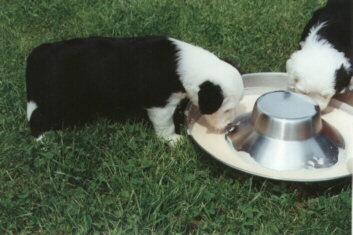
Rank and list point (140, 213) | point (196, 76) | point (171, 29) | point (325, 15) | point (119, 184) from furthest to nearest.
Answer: point (171, 29) < point (325, 15) < point (196, 76) < point (119, 184) < point (140, 213)

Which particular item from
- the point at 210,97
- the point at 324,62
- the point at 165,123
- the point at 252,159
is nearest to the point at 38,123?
the point at 165,123

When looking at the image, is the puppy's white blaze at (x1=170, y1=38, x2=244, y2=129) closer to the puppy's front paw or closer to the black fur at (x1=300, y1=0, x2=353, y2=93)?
the puppy's front paw

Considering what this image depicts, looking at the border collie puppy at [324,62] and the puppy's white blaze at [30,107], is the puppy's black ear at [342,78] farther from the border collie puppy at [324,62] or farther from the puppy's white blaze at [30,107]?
the puppy's white blaze at [30,107]

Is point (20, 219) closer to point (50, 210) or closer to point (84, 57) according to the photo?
point (50, 210)

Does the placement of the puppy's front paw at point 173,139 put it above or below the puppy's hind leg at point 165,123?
below

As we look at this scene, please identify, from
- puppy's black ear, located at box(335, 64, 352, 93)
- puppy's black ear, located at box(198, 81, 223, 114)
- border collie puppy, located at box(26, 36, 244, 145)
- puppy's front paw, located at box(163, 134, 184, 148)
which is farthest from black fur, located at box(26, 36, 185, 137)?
puppy's black ear, located at box(335, 64, 352, 93)

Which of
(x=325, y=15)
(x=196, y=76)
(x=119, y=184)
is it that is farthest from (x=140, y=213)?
(x=325, y=15)

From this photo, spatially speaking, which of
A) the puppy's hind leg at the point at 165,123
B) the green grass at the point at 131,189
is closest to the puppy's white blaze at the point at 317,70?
the green grass at the point at 131,189
